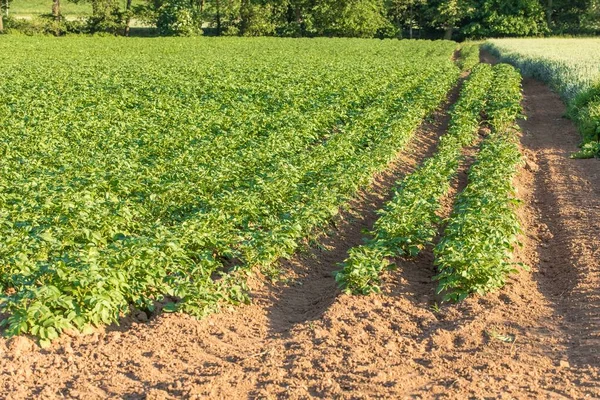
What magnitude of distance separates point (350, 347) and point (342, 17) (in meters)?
65.0

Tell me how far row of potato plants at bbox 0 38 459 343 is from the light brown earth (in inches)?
13.3

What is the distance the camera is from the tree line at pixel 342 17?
216 feet

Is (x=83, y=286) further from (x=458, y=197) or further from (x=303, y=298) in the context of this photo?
(x=458, y=197)

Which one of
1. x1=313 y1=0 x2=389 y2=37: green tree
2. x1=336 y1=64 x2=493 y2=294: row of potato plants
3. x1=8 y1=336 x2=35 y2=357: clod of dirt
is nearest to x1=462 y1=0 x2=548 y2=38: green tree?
x1=313 y1=0 x2=389 y2=37: green tree

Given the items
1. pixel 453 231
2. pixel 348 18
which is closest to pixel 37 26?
pixel 348 18

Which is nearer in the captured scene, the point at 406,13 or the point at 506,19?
the point at 506,19

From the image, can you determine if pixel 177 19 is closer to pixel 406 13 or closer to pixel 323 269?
pixel 406 13

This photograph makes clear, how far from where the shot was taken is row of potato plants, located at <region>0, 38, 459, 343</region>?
6949 mm

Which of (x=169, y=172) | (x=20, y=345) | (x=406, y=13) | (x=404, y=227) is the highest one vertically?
(x=406, y=13)

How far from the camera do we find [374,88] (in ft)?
76.3

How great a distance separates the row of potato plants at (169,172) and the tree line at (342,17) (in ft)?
131

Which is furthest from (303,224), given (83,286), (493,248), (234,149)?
(234,149)

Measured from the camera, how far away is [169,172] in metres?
11.8

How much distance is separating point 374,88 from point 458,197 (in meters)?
13.2
